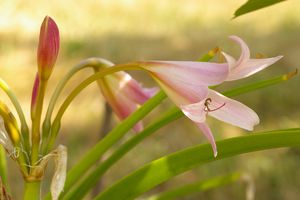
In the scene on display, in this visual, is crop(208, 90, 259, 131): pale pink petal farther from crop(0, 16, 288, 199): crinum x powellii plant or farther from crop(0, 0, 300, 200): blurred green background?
crop(0, 0, 300, 200): blurred green background

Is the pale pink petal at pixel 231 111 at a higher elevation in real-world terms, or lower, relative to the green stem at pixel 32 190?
higher

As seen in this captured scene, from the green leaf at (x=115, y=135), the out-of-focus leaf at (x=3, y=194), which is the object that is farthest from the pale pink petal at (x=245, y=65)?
the out-of-focus leaf at (x=3, y=194)

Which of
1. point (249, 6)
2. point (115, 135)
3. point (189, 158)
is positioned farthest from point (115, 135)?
point (249, 6)

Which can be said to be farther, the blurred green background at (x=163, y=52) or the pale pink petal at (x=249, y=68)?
the blurred green background at (x=163, y=52)

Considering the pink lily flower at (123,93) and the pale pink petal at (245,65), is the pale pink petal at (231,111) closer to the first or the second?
the pale pink petal at (245,65)

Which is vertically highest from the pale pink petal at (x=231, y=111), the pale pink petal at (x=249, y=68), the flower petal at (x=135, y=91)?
the pale pink petal at (x=249, y=68)

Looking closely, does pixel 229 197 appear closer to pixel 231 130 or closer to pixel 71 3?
pixel 231 130

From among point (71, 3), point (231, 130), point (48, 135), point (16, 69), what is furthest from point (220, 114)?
point (71, 3)
